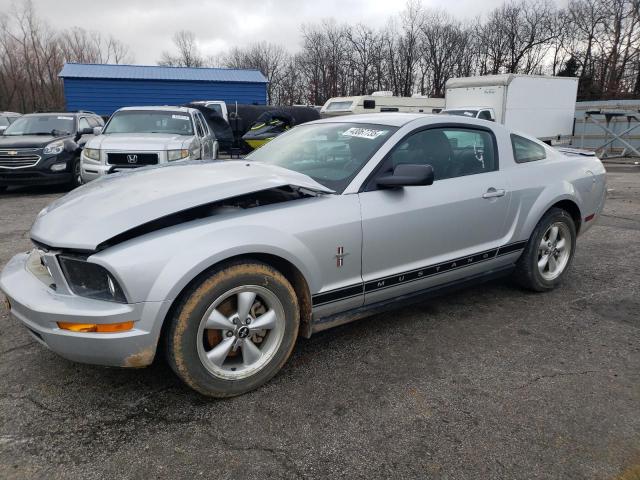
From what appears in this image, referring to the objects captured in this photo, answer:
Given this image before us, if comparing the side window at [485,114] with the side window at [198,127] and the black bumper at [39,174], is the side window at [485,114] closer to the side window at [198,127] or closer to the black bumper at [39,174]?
the side window at [198,127]

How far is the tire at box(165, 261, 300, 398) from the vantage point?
2.35 metres

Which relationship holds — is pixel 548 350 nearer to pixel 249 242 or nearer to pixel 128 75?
pixel 249 242

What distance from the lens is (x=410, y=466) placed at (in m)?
2.09

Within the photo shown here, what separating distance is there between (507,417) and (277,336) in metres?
1.26

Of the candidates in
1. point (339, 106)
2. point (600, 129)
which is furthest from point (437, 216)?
point (600, 129)

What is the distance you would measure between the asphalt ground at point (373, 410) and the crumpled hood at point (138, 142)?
493 centimetres

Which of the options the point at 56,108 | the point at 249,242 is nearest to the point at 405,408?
the point at 249,242

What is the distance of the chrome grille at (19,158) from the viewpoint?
356 inches

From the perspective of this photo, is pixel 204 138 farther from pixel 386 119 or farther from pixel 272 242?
pixel 272 242

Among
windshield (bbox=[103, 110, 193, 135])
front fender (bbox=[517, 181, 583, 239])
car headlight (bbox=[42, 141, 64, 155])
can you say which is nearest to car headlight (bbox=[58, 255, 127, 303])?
front fender (bbox=[517, 181, 583, 239])

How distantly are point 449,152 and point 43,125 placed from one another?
9.92 meters

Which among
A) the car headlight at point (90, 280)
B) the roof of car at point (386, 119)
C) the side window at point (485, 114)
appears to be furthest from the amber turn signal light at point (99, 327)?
the side window at point (485, 114)

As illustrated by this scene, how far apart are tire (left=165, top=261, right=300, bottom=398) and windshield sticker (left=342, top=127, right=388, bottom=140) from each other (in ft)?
4.13

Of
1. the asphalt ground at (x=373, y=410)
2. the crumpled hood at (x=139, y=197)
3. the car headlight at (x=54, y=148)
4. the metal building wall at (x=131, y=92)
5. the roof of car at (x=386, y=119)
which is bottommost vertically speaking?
the asphalt ground at (x=373, y=410)
